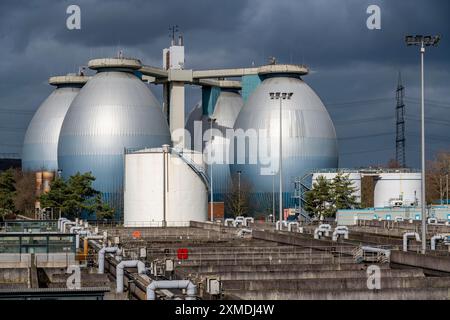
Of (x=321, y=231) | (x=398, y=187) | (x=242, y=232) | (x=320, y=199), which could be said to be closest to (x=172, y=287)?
(x=321, y=231)

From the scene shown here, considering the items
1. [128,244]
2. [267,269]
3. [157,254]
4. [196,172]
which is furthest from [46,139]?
[267,269]

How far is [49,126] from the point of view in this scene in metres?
156

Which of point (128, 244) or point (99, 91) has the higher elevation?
point (99, 91)

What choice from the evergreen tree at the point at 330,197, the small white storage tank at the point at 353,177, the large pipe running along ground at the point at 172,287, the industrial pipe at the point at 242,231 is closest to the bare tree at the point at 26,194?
the small white storage tank at the point at 353,177

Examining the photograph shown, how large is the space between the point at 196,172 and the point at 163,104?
1963 inches

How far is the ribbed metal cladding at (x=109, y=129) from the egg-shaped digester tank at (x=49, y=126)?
71.4ft

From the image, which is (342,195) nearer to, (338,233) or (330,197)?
(330,197)

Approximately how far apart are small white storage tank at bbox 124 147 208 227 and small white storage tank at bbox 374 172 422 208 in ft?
119

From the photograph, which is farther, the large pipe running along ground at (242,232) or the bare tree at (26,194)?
the bare tree at (26,194)

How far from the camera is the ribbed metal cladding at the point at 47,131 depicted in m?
155

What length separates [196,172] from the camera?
103312 mm

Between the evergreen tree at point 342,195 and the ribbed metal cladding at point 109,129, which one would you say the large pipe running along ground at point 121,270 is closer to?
the evergreen tree at point 342,195

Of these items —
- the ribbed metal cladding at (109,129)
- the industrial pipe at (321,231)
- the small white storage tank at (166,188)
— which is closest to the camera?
the industrial pipe at (321,231)
